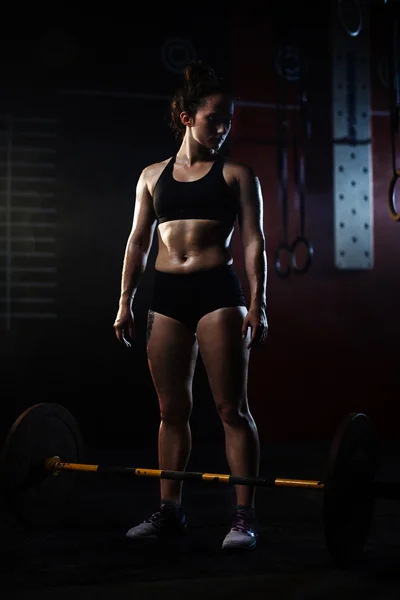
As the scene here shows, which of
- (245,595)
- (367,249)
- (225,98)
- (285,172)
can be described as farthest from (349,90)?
(245,595)

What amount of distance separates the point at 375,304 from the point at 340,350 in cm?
39

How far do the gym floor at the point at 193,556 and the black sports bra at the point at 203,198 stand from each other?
1.13 m

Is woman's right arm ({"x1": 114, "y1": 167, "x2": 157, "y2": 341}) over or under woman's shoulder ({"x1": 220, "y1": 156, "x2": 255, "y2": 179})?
under

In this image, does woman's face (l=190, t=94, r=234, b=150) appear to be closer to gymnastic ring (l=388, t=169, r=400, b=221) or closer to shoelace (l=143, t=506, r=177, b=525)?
gymnastic ring (l=388, t=169, r=400, b=221)

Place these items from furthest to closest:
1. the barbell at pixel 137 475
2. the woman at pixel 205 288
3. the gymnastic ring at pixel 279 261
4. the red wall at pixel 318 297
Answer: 1. the red wall at pixel 318 297
2. the gymnastic ring at pixel 279 261
3. the woman at pixel 205 288
4. the barbell at pixel 137 475

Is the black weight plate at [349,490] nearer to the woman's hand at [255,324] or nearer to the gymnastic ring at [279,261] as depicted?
the woman's hand at [255,324]

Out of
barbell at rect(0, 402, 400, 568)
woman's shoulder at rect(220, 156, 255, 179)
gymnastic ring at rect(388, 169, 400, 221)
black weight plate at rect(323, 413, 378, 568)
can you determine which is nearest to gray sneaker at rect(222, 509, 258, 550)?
barbell at rect(0, 402, 400, 568)

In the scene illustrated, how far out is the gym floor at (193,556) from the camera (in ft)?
7.48

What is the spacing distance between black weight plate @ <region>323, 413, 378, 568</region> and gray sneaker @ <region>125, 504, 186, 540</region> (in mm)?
727

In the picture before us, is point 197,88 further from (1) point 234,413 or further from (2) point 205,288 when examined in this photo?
(1) point 234,413

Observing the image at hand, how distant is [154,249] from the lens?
503 cm

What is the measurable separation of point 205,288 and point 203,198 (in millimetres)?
315

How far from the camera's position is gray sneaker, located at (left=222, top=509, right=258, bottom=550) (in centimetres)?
268

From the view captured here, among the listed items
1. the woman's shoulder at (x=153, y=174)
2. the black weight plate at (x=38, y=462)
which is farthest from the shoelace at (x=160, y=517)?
the woman's shoulder at (x=153, y=174)
